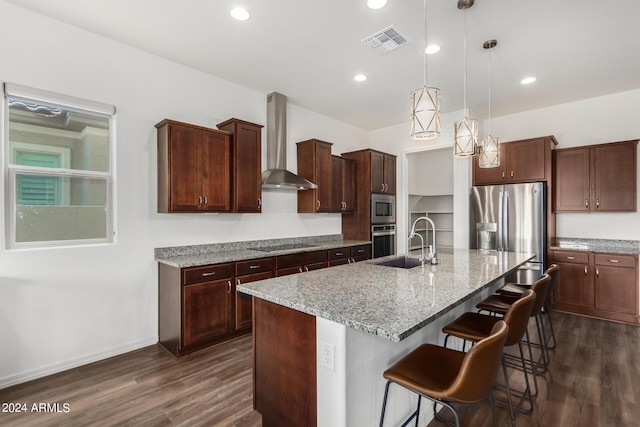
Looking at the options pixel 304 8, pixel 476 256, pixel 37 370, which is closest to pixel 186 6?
pixel 304 8

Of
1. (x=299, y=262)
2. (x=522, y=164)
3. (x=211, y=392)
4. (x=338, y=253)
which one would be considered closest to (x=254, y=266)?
(x=299, y=262)

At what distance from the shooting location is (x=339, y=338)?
1460mm

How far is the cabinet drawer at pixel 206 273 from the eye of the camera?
2931 mm

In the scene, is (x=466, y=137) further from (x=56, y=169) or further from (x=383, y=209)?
(x=56, y=169)

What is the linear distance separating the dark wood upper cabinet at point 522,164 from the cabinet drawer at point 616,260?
1158 mm

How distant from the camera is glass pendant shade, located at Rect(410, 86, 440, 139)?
2166 millimetres

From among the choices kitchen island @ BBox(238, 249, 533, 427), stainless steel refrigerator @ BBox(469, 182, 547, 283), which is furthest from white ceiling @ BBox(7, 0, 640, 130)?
kitchen island @ BBox(238, 249, 533, 427)

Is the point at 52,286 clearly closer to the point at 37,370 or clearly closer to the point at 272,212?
the point at 37,370

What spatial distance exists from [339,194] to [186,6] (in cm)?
320

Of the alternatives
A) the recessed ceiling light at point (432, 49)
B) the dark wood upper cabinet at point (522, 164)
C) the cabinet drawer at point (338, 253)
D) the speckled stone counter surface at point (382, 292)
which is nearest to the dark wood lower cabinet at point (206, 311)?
the speckled stone counter surface at point (382, 292)

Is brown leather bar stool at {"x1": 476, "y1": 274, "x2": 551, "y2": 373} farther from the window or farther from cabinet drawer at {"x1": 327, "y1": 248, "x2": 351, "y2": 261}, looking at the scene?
the window

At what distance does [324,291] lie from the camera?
5.97ft

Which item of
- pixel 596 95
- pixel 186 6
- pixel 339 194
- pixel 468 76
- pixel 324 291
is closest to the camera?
pixel 324 291

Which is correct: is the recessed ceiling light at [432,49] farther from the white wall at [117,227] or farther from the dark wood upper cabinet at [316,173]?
the white wall at [117,227]
